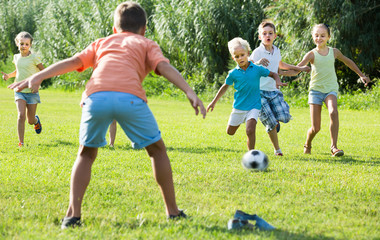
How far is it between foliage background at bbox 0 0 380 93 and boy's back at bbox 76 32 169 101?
14838 mm

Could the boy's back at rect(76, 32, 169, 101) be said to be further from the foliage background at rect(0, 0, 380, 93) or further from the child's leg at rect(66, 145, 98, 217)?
the foliage background at rect(0, 0, 380, 93)

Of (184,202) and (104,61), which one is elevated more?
(104,61)

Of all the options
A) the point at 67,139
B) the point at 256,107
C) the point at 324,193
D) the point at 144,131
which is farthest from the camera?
the point at 67,139

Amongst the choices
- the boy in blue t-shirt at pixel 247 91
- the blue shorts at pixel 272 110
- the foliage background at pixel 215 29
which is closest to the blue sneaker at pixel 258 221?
the boy in blue t-shirt at pixel 247 91

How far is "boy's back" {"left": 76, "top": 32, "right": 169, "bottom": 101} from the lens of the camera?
3682mm

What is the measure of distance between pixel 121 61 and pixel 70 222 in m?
1.19

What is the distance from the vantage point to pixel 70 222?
3.68m

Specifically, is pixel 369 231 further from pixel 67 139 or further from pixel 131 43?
pixel 67 139

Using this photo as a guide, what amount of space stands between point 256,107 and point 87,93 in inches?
142

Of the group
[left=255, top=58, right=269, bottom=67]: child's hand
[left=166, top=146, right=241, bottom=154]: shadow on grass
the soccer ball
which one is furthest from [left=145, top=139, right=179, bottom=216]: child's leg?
[left=166, top=146, right=241, bottom=154]: shadow on grass

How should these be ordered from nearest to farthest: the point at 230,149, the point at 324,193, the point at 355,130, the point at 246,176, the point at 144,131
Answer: the point at 144,131, the point at 324,193, the point at 246,176, the point at 230,149, the point at 355,130

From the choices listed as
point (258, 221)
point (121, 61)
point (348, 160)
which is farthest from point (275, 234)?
point (348, 160)

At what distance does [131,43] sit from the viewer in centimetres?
378

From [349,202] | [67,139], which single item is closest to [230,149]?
[67,139]
